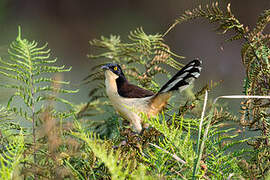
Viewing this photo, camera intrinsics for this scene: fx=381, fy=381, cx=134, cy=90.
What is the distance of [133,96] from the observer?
1144mm

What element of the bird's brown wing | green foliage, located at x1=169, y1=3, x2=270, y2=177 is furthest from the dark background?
green foliage, located at x1=169, y1=3, x2=270, y2=177

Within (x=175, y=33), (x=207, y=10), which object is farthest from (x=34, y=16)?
(x=207, y=10)

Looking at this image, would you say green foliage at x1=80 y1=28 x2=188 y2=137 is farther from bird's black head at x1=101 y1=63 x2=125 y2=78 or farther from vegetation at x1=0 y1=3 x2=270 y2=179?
vegetation at x1=0 y1=3 x2=270 y2=179

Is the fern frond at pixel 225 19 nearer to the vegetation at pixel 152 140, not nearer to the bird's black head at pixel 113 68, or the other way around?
the vegetation at pixel 152 140

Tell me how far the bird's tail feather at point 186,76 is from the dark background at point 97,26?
1.78m

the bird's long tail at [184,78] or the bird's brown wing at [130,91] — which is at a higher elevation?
the bird's brown wing at [130,91]

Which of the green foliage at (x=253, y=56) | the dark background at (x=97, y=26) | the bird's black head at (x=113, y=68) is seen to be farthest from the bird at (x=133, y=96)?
the dark background at (x=97, y=26)

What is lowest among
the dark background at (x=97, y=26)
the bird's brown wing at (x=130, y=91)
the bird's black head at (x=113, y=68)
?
the bird's brown wing at (x=130, y=91)

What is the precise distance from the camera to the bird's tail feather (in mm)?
598

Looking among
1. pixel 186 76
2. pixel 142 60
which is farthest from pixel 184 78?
pixel 142 60

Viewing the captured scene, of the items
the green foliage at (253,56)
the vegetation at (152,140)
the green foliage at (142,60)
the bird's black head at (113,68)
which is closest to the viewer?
the vegetation at (152,140)

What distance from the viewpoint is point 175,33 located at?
2.80 m

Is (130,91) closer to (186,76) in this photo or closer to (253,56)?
(186,76)

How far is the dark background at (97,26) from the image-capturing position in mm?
2617
